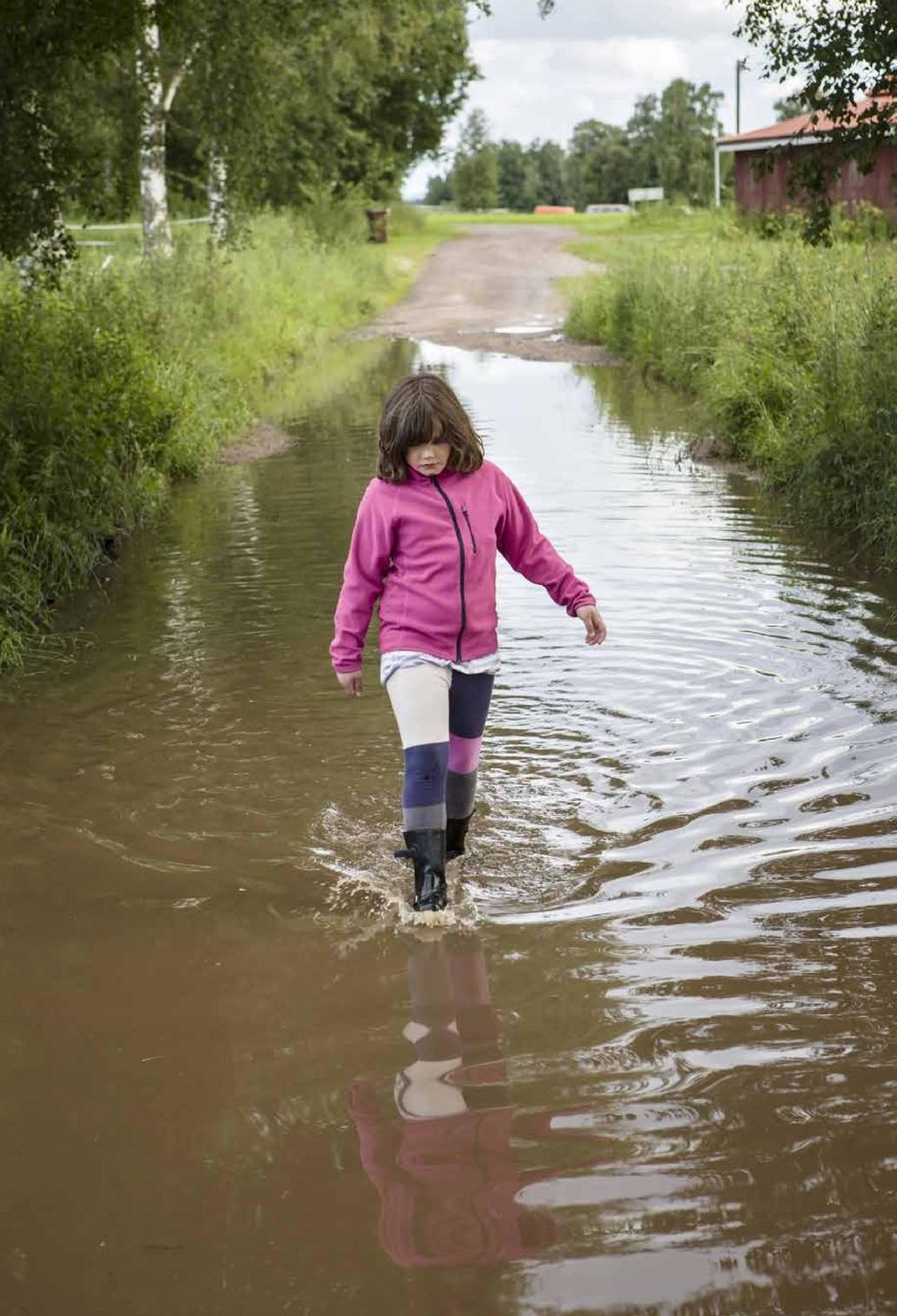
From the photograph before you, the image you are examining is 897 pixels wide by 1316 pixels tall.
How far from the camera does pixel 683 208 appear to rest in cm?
A: 5925

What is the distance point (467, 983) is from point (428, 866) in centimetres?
49

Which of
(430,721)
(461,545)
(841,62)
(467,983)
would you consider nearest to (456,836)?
(430,721)

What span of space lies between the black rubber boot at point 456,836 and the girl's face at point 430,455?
1.27 meters

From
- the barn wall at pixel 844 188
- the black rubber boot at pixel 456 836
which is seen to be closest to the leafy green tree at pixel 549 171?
the barn wall at pixel 844 188

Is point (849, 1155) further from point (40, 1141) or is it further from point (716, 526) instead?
point (716, 526)

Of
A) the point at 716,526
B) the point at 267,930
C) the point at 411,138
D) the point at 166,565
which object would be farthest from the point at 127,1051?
the point at 411,138

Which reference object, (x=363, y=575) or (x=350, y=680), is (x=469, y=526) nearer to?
(x=363, y=575)

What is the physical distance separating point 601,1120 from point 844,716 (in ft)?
12.3

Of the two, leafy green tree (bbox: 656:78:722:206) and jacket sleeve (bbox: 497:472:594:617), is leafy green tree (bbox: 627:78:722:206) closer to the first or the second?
leafy green tree (bbox: 656:78:722:206)

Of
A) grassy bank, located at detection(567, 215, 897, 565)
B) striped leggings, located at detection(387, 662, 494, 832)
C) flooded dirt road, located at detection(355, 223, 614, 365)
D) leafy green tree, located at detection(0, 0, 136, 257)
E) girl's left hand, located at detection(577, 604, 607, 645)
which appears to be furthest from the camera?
flooded dirt road, located at detection(355, 223, 614, 365)

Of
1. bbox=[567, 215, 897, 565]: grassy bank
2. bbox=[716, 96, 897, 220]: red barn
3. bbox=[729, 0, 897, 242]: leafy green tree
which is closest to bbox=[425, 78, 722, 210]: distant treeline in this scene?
bbox=[716, 96, 897, 220]: red barn

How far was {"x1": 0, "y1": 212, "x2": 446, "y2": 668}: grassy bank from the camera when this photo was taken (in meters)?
10.1

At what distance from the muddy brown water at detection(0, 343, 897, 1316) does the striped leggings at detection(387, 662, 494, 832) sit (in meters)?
0.42

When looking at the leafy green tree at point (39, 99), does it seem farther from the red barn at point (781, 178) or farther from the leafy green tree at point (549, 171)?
the leafy green tree at point (549, 171)
